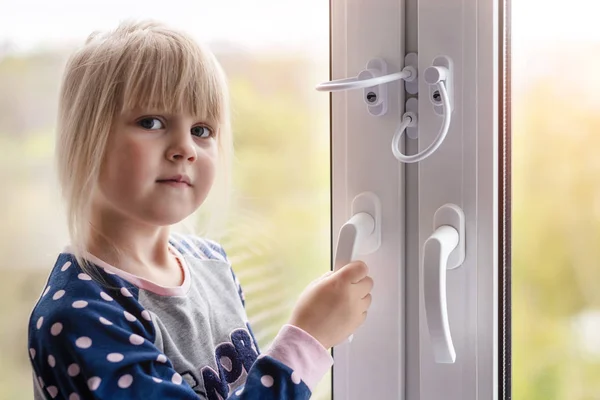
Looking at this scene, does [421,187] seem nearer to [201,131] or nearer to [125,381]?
[201,131]

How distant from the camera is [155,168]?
0.82 m

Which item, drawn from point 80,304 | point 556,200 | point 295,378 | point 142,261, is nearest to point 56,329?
point 80,304

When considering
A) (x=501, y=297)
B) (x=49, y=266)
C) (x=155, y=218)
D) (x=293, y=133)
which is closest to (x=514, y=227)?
(x=501, y=297)

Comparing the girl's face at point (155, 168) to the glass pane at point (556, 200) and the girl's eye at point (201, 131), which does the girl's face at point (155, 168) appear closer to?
the girl's eye at point (201, 131)

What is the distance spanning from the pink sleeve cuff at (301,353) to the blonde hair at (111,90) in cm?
22

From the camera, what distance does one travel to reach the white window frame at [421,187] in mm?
875

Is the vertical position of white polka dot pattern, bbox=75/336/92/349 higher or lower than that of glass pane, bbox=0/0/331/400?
lower

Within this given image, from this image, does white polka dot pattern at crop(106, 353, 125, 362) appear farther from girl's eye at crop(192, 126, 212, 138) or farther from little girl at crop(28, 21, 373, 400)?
girl's eye at crop(192, 126, 212, 138)

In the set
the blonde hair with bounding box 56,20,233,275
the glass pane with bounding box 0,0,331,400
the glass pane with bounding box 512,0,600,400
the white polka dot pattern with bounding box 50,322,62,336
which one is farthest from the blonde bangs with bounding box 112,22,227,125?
the glass pane with bounding box 512,0,600,400

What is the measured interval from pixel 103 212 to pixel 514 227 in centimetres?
46

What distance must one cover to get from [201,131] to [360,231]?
0.72ft

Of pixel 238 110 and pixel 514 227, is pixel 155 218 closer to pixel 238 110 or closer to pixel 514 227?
pixel 238 110

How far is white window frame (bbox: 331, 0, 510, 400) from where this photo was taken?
88cm

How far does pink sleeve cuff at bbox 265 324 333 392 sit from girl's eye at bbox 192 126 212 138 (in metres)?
0.23
